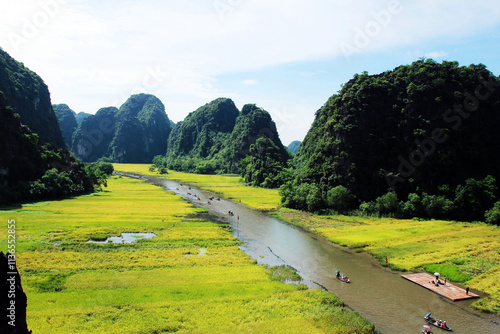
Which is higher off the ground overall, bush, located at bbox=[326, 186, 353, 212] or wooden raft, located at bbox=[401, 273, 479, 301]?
bush, located at bbox=[326, 186, 353, 212]

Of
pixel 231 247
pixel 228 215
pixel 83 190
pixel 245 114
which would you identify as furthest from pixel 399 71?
pixel 245 114

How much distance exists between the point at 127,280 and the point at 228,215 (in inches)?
1427

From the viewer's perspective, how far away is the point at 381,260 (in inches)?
1494

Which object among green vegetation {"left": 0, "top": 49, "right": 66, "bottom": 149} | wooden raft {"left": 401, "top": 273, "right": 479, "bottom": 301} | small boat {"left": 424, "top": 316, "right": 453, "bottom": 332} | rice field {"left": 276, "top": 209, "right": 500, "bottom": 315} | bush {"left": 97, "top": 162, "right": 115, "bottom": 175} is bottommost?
small boat {"left": 424, "top": 316, "right": 453, "bottom": 332}

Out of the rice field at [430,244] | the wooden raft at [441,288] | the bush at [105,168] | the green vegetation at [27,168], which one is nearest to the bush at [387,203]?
the rice field at [430,244]

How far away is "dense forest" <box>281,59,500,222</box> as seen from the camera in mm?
59562

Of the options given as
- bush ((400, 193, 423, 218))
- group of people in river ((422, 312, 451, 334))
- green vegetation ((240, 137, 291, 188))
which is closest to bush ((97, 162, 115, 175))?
green vegetation ((240, 137, 291, 188))

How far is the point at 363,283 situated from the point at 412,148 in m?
44.2

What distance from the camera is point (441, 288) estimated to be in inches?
1176

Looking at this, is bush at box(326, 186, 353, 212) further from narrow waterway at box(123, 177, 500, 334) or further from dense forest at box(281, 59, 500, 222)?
narrow waterway at box(123, 177, 500, 334)

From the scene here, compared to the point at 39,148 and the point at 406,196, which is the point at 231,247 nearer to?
the point at 406,196

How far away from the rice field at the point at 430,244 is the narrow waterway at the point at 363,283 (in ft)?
7.19

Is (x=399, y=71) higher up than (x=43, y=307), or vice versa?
(x=399, y=71)

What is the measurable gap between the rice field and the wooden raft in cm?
146
